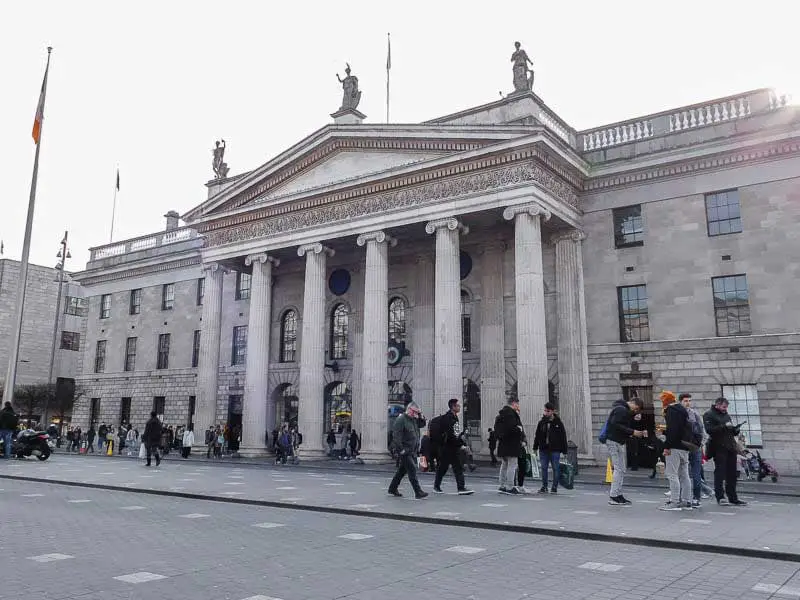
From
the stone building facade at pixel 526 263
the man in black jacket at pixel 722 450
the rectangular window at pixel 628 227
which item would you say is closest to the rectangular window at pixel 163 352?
the stone building facade at pixel 526 263

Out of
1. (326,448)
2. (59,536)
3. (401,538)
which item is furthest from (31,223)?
(401,538)

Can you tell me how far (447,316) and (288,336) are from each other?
13.0 metres

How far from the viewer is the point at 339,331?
34.0 meters

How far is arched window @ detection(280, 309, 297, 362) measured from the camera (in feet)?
117

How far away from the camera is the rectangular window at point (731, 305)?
23.8 meters

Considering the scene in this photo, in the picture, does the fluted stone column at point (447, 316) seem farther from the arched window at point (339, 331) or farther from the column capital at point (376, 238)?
the arched window at point (339, 331)

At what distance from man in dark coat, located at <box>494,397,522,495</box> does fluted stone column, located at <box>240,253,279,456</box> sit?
60.6 ft

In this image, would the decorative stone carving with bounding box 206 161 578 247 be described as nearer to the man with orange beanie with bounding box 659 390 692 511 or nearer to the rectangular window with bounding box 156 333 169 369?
the rectangular window with bounding box 156 333 169 369

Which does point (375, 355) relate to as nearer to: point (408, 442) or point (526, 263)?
point (526, 263)

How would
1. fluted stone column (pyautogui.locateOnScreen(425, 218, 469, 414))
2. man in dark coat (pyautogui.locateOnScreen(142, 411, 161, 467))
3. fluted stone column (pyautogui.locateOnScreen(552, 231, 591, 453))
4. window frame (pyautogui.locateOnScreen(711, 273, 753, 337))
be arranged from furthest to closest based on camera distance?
fluted stone column (pyautogui.locateOnScreen(552, 231, 591, 453)), fluted stone column (pyautogui.locateOnScreen(425, 218, 469, 414)), window frame (pyautogui.locateOnScreen(711, 273, 753, 337)), man in dark coat (pyautogui.locateOnScreen(142, 411, 161, 467))

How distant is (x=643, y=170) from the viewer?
26.3 metres

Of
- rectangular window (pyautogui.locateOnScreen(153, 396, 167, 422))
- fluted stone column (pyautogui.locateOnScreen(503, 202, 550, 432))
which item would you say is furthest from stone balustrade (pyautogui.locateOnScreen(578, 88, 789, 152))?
rectangular window (pyautogui.locateOnScreen(153, 396, 167, 422))

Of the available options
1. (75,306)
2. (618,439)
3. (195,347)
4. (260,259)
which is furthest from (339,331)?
(75,306)

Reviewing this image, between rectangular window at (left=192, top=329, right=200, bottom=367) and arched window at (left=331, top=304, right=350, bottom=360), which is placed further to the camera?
rectangular window at (left=192, top=329, right=200, bottom=367)
